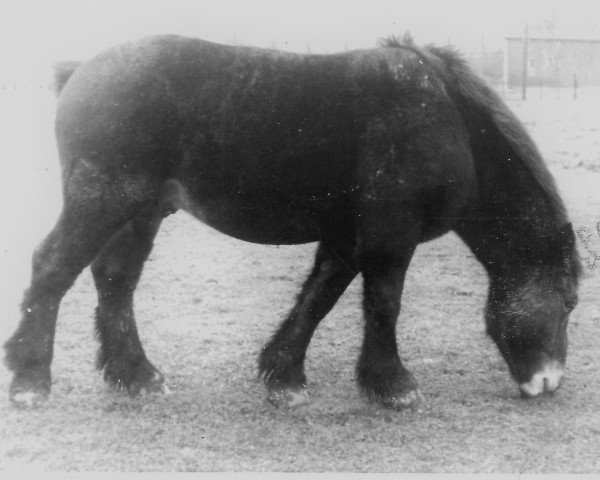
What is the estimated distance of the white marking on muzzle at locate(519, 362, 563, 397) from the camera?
406 centimetres

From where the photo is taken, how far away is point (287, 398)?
4.21 metres

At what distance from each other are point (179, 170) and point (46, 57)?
6.00 feet

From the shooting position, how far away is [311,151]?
379 centimetres

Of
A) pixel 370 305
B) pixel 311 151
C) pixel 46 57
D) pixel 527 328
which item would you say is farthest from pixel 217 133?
pixel 527 328

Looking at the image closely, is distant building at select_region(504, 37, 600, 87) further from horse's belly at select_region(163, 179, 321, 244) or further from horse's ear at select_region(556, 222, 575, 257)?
horse's belly at select_region(163, 179, 321, 244)

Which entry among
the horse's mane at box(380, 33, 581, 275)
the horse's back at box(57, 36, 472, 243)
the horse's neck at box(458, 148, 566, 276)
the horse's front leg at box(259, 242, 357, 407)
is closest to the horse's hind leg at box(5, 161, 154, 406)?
the horse's back at box(57, 36, 472, 243)

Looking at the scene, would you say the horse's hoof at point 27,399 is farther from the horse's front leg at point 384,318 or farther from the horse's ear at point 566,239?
the horse's ear at point 566,239

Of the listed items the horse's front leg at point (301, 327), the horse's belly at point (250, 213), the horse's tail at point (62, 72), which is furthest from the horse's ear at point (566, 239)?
the horse's tail at point (62, 72)

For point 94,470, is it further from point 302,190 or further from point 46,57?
point 46,57

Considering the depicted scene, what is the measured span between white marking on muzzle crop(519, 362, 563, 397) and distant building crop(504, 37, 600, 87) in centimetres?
512

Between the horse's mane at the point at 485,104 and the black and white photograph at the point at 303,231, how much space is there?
Result: 1 centimetres

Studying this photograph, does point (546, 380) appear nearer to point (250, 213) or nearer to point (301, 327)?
point (301, 327)

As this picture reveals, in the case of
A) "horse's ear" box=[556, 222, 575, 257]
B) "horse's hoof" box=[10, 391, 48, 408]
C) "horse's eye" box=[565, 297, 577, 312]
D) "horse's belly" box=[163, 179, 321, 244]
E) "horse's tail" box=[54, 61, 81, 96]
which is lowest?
"horse's hoof" box=[10, 391, 48, 408]

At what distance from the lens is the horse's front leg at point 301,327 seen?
4.25 metres
